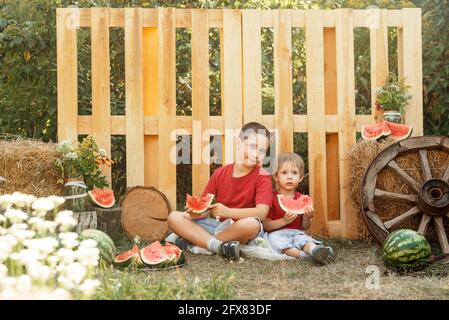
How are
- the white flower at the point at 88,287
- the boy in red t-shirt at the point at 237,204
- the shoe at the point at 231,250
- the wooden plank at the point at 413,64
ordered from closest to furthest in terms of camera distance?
the white flower at the point at 88,287
the shoe at the point at 231,250
the boy in red t-shirt at the point at 237,204
the wooden plank at the point at 413,64

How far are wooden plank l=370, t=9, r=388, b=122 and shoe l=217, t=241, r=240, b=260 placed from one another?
2.15m

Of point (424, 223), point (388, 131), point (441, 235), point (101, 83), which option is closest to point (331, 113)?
point (388, 131)

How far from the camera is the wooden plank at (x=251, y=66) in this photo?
6664 millimetres

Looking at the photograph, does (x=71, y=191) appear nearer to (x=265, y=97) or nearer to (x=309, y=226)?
(x=309, y=226)

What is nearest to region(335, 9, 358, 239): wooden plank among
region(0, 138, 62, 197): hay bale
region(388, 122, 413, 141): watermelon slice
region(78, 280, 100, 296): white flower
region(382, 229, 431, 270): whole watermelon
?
region(388, 122, 413, 141): watermelon slice

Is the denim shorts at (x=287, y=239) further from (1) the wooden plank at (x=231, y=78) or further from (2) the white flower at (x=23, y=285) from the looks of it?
(2) the white flower at (x=23, y=285)

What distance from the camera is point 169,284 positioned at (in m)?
4.32

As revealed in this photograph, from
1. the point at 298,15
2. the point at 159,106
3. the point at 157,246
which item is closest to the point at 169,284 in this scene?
the point at 157,246

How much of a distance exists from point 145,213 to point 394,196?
2.16 meters

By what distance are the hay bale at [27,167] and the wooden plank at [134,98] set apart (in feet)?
2.63

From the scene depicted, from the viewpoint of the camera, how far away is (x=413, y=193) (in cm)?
610

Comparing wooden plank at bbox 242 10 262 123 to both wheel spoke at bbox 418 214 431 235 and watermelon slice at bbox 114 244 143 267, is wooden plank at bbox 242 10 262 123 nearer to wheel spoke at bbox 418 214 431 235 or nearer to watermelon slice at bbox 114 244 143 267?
wheel spoke at bbox 418 214 431 235

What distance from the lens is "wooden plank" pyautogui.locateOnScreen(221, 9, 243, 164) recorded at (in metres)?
6.65

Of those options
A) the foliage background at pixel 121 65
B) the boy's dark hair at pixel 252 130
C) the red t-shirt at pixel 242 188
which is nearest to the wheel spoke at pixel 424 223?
the red t-shirt at pixel 242 188
